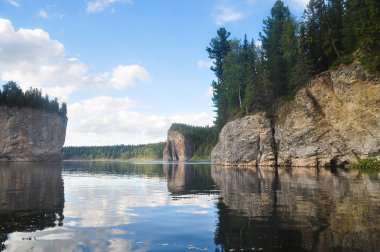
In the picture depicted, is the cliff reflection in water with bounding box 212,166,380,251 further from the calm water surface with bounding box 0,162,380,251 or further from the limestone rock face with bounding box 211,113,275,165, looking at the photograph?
the limestone rock face with bounding box 211,113,275,165

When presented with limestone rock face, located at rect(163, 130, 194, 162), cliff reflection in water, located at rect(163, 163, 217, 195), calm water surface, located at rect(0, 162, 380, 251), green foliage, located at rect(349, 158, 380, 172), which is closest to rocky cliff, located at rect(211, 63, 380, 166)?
green foliage, located at rect(349, 158, 380, 172)

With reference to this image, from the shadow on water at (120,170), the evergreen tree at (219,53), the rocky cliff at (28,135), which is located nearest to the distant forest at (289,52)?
the evergreen tree at (219,53)

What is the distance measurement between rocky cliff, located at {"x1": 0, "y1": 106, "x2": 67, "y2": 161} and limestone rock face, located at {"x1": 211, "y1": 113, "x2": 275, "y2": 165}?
289 feet

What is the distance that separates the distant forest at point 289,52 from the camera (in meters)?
43.9

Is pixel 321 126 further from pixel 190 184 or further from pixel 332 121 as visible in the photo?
pixel 190 184

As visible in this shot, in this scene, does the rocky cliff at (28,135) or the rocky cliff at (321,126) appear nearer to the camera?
the rocky cliff at (321,126)

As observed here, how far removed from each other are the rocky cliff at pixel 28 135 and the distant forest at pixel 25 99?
2035 millimetres

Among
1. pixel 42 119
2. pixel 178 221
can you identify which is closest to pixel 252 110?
pixel 178 221

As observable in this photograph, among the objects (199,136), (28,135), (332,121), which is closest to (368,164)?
(332,121)

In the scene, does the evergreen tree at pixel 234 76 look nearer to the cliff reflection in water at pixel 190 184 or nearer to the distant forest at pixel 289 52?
the distant forest at pixel 289 52

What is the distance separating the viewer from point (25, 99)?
136 metres

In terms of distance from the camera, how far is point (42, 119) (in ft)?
466

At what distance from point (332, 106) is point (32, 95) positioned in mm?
124496

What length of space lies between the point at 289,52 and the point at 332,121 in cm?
1960
